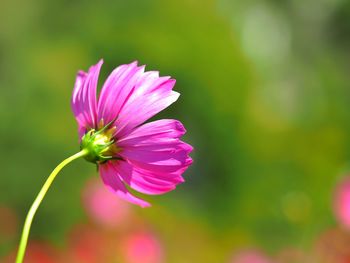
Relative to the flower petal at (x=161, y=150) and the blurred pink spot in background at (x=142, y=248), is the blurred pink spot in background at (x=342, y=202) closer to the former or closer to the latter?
the blurred pink spot in background at (x=142, y=248)

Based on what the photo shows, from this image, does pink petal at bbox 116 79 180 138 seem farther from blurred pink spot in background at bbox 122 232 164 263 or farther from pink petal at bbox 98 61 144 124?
blurred pink spot in background at bbox 122 232 164 263

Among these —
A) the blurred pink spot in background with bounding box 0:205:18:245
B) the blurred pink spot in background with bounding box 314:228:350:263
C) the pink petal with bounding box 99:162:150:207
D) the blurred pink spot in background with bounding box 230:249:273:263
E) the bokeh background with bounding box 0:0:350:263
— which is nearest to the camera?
the pink petal with bounding box 99:162:150:207

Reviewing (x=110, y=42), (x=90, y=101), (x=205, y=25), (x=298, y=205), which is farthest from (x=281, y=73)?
(x=90, y=101)

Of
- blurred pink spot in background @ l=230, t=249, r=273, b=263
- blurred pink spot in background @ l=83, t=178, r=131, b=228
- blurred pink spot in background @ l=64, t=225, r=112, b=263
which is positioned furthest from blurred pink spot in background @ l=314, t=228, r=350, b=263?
blurred pink spot in background @ l=83, t=178, r=131, b=228

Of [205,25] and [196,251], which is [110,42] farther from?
[196,251]

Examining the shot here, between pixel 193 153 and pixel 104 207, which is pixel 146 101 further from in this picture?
pixel 193 153

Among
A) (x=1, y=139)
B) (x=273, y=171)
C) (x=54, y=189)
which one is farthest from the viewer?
(x=273, y=171)

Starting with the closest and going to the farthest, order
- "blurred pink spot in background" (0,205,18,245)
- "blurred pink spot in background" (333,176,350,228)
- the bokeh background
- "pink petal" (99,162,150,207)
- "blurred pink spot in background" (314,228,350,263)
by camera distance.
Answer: "pink petal" (99,162,150,207)
"blurred pink spot in background" (314,228,350,263)
"blurred pink spot in background" (333,176,350,228)
the bokeh background
"blurred pink spot in background" (0,205,18,245)
